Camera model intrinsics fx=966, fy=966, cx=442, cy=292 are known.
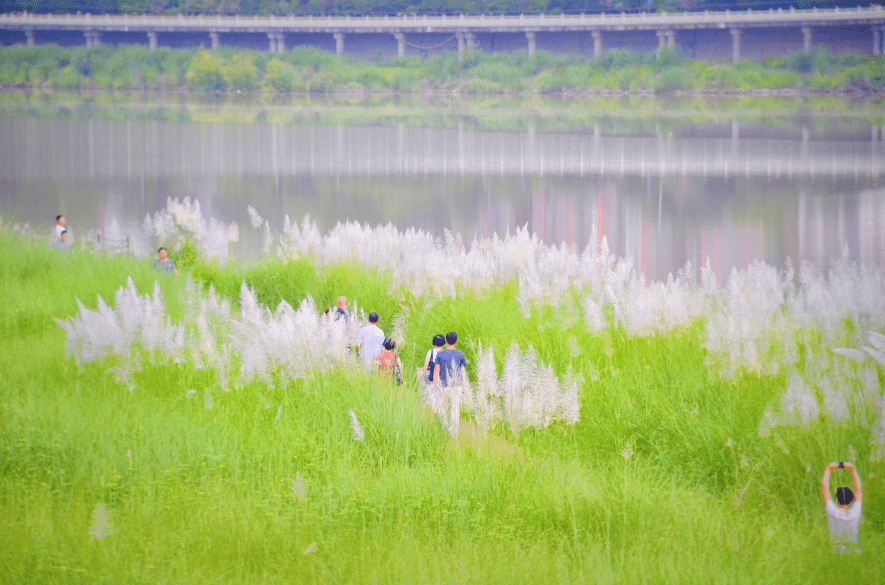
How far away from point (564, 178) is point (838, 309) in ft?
62.1

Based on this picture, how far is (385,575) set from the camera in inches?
172

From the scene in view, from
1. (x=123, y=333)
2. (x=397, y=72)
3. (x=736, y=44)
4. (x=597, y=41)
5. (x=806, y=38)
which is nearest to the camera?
(x=123, y=333)

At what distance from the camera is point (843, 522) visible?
4.57 m

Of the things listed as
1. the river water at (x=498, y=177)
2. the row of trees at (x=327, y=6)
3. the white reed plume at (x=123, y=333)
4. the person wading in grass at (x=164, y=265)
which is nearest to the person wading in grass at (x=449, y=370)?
the white reed plume at (x=123, y=333)

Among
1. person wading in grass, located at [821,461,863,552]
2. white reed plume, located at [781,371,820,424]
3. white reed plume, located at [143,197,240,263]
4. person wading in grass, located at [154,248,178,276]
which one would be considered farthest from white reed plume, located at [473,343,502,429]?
white reed plume, located at [143,197,240,263]

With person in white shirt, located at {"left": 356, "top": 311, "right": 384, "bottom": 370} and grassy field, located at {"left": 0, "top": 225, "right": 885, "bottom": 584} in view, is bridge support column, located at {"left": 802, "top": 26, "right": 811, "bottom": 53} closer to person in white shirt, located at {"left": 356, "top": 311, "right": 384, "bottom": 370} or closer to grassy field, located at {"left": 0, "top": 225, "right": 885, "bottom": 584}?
grassy field, located at {"left": 0, "top": 225, "right": 885, "bottom": 584}

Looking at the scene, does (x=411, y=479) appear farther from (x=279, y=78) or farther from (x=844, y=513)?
(x=279, y=78)

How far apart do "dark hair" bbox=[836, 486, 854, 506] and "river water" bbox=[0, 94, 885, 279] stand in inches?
198

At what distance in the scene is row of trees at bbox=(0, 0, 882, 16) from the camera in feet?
286

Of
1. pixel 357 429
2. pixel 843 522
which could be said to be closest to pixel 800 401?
pixel 843 522

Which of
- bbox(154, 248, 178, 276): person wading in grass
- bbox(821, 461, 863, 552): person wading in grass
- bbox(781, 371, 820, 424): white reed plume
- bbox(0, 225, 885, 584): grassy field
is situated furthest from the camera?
bbox(154, 248, 178, 276): person wading in grass

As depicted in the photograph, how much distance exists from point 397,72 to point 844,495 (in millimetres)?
73947

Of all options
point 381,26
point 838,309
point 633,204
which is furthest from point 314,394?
point 381,26

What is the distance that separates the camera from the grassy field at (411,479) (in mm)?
4418
